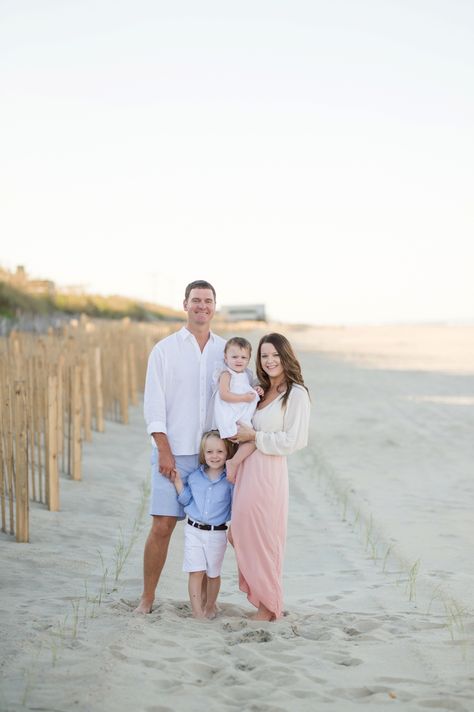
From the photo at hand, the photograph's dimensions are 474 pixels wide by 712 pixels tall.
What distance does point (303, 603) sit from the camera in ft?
15.1

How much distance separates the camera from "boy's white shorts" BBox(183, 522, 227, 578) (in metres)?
4.14

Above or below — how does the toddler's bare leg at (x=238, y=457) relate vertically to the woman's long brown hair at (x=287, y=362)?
below

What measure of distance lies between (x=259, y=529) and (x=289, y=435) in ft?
1.50

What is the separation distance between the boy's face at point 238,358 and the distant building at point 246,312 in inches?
2125

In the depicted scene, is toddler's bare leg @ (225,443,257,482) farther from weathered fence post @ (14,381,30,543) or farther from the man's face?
weathered fence post @ (14,381,30,543)

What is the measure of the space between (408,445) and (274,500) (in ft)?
20.9

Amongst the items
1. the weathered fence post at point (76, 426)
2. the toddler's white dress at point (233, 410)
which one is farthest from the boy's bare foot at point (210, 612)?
the weathered fence post at point (76, 426)

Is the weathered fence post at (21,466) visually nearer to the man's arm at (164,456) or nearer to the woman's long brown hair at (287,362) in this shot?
the man's arm at (164,456)

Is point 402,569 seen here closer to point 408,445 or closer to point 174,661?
point 174,661

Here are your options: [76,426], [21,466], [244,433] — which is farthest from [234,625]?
[76,426]

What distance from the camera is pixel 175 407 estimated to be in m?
4.20

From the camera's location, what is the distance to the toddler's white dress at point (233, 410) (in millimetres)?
4066

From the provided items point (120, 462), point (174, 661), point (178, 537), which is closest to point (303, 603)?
point (174, 661)

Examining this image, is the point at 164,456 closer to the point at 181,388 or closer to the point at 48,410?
the point at 181,388
